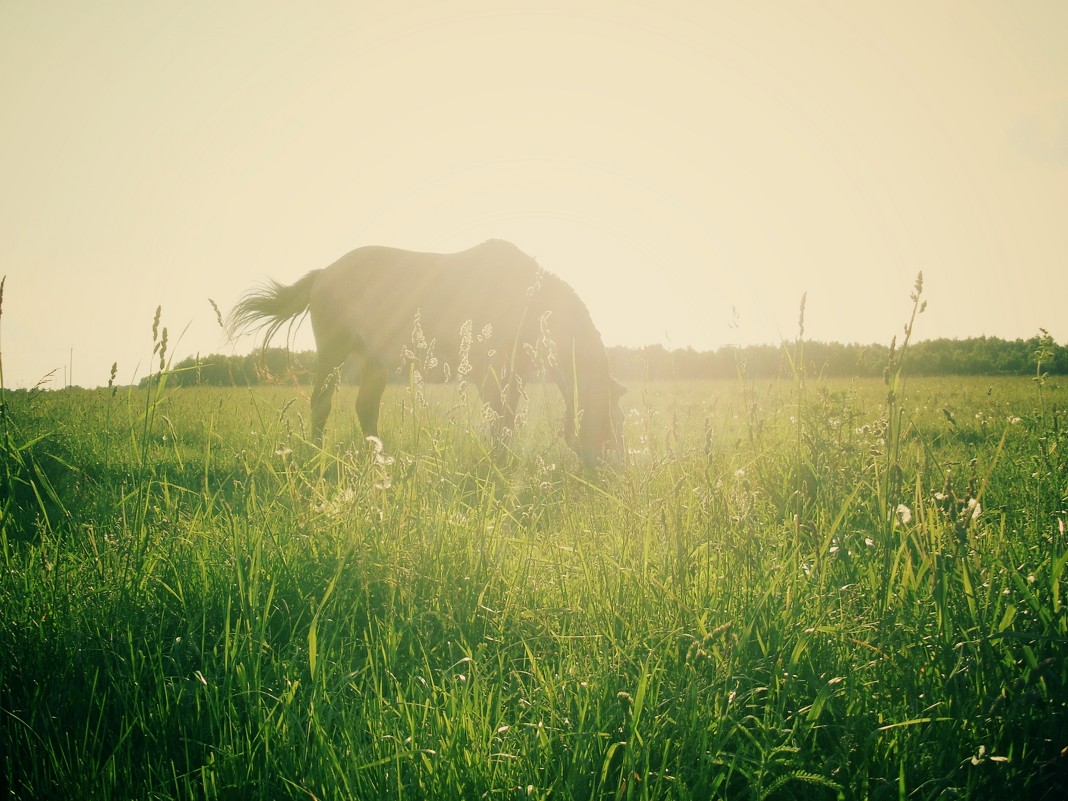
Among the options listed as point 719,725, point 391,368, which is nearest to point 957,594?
point 719,725

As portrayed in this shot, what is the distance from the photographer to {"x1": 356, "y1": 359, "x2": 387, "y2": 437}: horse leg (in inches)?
295

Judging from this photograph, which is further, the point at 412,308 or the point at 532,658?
the point at 412,308

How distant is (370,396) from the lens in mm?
7500

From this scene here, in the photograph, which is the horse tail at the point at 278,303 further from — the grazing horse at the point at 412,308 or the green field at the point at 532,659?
the green field at the point at 532,659

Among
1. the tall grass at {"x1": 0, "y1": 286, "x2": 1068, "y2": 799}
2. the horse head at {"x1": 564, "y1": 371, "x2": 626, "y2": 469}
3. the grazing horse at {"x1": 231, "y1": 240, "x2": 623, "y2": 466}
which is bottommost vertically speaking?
the tall grass at {"x1": 0, "y1": 286, "x2": 1068, "y2": 799}

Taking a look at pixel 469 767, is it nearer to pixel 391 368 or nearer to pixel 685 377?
pixel 391 368

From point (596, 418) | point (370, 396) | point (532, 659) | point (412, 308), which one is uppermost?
point (412, 308)

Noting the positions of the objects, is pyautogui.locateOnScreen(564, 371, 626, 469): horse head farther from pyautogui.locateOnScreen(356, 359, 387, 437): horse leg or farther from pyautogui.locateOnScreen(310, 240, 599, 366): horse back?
pyautogui.locateOnScreen(356, 359, 387, 437): horse leg

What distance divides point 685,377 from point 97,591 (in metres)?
22.9

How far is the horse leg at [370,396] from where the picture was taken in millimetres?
7488

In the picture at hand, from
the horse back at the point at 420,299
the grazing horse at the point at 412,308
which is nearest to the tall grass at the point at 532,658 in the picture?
the grazing horse at the point at 412,308

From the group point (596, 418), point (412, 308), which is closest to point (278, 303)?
point (412, 308)

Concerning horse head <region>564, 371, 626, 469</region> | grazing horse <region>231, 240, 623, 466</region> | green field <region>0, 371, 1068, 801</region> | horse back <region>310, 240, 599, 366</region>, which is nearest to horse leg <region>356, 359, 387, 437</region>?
grazing horse <region>231, 240, 623, 466</region>

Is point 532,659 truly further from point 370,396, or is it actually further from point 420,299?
point 420,299
